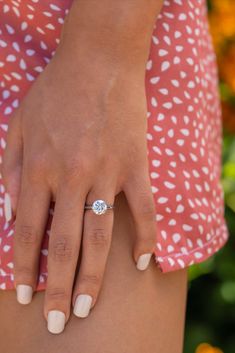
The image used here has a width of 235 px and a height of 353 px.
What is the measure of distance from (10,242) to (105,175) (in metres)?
0.21

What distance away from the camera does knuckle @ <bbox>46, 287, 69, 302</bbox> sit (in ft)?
3.79

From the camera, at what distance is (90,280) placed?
1.16 metres

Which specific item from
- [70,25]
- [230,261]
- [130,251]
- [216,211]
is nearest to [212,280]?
[230,261]

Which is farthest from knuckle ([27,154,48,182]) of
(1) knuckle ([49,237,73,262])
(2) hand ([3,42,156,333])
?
(1) knuckle ([49,237,73,262])

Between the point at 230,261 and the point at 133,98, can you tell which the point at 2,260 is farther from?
the point at 230,261

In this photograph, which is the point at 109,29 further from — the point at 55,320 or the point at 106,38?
the point at 55,320

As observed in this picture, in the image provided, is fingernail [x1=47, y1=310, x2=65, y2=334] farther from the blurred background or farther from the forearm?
the blurred background

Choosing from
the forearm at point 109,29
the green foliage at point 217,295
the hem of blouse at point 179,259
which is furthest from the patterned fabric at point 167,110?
the green foliage at point 217,295

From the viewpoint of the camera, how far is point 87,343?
116 centimetres

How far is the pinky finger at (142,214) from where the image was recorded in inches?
46.4

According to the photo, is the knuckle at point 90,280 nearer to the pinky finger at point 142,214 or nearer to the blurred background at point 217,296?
the pinky finger at point 142,214

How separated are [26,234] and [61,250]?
0.07m

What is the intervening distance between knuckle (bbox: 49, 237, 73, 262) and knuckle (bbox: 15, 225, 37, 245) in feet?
0.14

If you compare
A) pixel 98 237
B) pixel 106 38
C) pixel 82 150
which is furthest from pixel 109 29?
pixel 98 237
